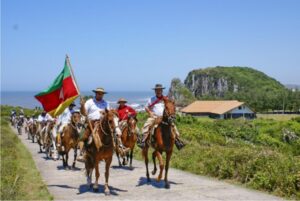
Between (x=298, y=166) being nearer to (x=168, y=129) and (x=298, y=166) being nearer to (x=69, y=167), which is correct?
(x=168, y=129)

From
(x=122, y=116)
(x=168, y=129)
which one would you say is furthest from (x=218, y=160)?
(x=122, y=116)

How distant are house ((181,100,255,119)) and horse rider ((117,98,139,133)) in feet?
290

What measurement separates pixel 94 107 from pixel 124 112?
436 centimetres

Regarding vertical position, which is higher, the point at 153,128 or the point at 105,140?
the point at 153,128

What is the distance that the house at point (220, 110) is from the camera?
105 meters

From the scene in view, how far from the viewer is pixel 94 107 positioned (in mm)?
11266

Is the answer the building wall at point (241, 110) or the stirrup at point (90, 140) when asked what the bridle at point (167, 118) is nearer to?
the stirrup at point (90, 140)

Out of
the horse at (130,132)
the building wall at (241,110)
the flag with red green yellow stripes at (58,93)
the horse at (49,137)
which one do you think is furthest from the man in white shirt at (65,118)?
the building wall at (241,110)

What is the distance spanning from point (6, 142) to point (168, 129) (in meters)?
16.5

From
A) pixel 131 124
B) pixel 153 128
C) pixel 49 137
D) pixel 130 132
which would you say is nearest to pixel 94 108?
pixel 153 128

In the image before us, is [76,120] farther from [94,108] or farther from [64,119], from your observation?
[94,108]

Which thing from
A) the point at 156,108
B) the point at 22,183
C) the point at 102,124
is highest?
the point at 156,108

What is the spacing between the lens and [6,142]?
1005 inches

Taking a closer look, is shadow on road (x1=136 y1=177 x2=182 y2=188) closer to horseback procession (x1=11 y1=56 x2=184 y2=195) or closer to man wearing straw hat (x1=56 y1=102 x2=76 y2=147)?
horseback procession (x1=11 y1=56 x2=184 y2=195)
